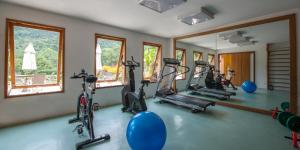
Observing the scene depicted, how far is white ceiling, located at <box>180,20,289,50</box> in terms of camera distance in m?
4.19

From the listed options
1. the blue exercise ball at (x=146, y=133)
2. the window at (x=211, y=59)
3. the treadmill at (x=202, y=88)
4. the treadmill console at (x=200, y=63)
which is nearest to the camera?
the blue exercise ball at (x=146, y=133)

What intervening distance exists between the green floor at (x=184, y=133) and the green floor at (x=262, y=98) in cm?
85

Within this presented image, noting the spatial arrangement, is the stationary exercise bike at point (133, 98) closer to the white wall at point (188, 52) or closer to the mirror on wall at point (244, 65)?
the mirror on wall at point (244, 65)

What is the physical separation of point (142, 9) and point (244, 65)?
457 cm

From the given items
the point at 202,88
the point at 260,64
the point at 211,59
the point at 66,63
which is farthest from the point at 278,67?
the point at 66,63

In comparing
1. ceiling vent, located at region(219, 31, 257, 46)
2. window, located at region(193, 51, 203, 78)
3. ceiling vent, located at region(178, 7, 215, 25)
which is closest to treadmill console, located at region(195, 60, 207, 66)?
window, located at region(193, 51, 203, 78)

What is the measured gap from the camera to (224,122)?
3.46 m

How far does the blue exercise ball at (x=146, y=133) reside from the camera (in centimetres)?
188

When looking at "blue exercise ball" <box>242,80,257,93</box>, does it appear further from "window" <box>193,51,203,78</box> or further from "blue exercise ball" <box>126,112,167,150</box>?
"blue exercise ball" <box>126,112,167,150</box>

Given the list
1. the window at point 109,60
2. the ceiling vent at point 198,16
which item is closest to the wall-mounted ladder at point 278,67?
the ceiling vent at point 198,16

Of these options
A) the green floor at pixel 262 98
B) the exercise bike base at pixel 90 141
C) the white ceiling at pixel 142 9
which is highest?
the white ceiling at pixel 142 9

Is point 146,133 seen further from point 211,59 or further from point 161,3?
point 211,59

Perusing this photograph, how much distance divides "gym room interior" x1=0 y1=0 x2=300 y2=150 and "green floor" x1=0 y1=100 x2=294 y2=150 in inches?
0.8

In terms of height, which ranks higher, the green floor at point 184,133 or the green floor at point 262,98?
the green floor at point 262,98
